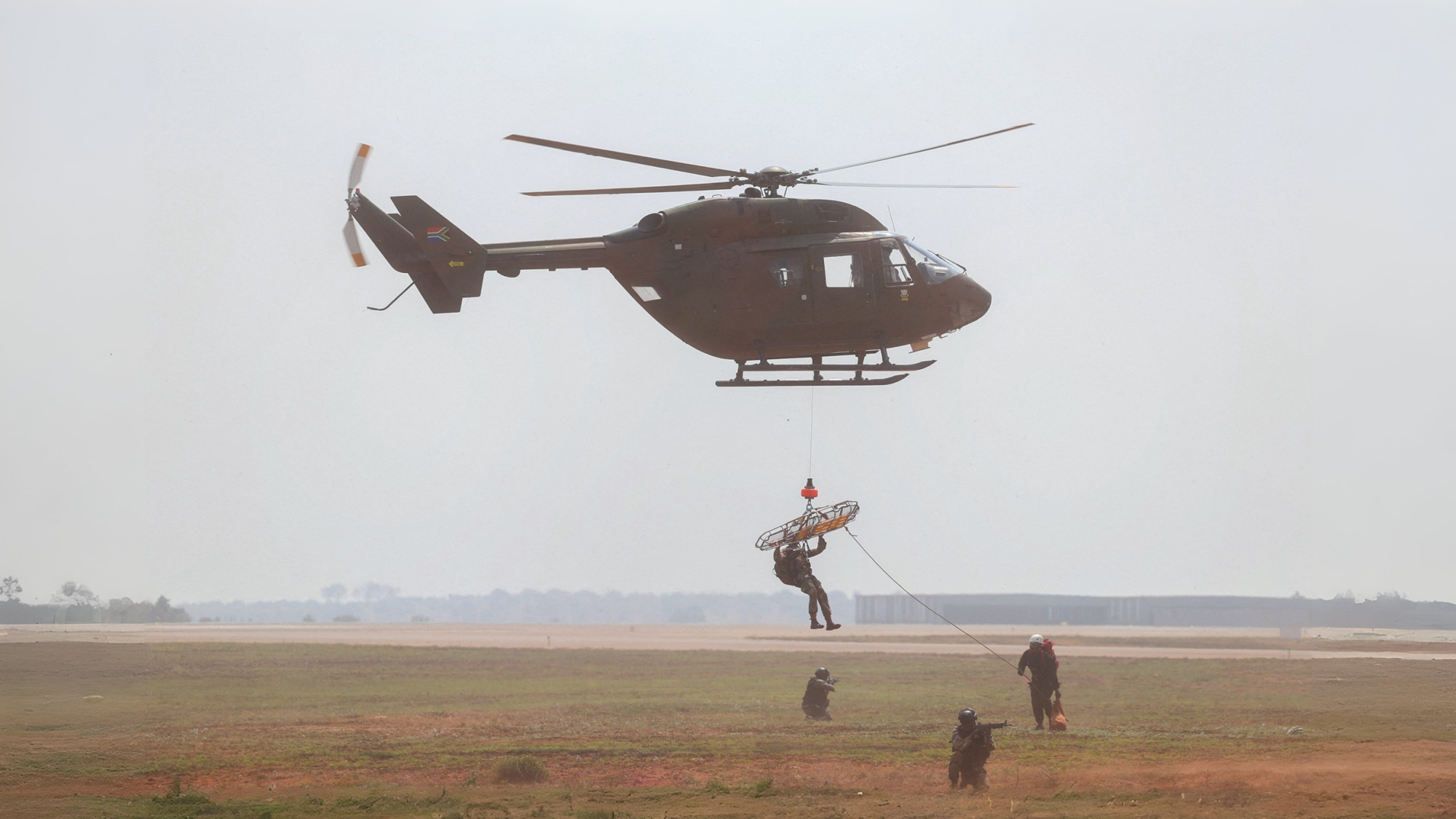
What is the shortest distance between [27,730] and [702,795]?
59.2ft

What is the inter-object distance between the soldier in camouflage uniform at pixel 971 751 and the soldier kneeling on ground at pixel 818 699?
370 inches

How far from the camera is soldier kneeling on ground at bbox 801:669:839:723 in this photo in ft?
97.6

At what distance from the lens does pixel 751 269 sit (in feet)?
70.4

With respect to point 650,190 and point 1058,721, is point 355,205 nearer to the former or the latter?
Result: point 650,190

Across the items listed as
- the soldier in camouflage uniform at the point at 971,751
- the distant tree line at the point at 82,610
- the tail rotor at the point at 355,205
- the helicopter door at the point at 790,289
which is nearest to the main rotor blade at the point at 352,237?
the tail rotor at the point at 355,205

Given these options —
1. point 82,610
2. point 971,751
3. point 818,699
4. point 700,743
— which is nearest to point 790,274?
point 971,751

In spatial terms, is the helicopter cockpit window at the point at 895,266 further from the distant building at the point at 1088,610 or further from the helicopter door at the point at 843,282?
the distant building at the point at 1088,610

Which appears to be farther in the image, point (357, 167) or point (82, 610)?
point (82, 610)

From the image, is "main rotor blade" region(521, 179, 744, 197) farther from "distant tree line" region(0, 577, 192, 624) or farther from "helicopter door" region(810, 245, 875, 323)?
"distant tree line" region(0, 577, 192, 624)

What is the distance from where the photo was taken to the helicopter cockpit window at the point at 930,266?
70.3 feet

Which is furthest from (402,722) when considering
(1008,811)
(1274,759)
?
(1274,759)

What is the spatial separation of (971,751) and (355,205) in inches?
550

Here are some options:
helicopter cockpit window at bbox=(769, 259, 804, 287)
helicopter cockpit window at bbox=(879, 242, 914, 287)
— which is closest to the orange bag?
helicopter cockpit window at bbox=(879, 242, 914, 287)

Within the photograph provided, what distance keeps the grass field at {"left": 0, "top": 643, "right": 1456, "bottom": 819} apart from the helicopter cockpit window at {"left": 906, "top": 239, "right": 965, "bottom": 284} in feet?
27.9
